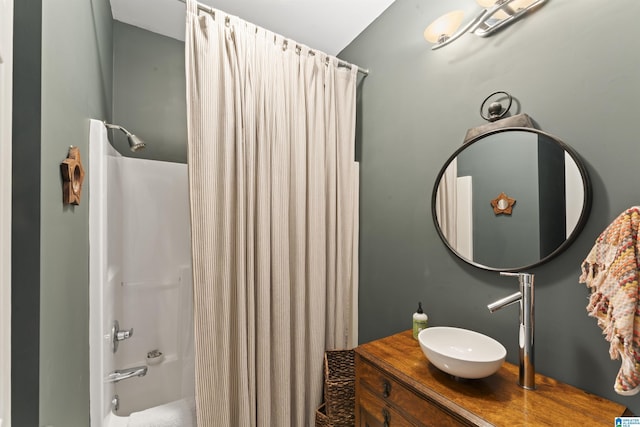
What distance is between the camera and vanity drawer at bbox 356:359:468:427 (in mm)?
839

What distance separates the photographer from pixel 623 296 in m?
0.69

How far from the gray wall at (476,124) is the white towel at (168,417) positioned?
1076 millimetres

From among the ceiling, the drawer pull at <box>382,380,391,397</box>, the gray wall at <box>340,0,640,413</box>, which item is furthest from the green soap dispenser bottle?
the ceiling

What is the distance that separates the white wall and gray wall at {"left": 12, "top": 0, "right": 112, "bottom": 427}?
3 cm

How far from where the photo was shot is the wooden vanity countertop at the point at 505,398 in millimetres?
737

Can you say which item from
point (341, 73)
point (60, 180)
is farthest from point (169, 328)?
point (341, 73)

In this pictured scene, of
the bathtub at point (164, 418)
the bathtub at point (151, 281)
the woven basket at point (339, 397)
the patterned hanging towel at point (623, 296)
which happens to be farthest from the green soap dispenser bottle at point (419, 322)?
the bathtub at point (151, 281)

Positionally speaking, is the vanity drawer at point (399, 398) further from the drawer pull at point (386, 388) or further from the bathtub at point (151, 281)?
the bathtub at point (151, 281)

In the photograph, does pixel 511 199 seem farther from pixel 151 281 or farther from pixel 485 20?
pixel 151 281

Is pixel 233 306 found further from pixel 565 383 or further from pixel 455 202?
pixel 565 383

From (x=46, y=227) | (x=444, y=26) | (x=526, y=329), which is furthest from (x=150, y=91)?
(x=526, y=329)

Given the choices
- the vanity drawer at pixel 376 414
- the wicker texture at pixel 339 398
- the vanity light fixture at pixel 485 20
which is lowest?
the wicker texture at pixel 339 398

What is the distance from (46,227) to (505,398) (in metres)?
1.29

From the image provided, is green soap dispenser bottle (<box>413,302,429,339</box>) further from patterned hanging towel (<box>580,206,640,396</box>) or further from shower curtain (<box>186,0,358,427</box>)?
patterned hanging towel (<box>580,206,640,396</box>)
